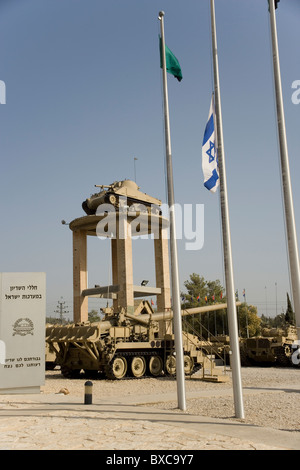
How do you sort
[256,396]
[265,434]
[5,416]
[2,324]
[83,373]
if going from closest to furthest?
1. [265,434]
2. [5,416]
3. [2,324]
4. [256,396]
5. [83,373]

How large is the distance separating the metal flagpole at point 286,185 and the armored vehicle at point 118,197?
23.3m

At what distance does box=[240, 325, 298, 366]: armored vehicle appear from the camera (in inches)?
1145

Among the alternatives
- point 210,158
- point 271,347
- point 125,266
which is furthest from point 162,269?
point 210,158

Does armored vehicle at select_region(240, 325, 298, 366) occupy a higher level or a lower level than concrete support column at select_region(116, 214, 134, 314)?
lower

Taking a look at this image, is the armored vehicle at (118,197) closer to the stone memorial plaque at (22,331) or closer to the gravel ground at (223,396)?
the gravel ground at (223,396)

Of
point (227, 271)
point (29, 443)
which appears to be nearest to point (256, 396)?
point (227, 271)

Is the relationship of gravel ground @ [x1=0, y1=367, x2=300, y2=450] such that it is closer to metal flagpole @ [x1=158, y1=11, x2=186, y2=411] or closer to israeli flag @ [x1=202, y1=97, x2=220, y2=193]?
metal flagpole @ [x1=158, y1=11, x2=186, y2=411]

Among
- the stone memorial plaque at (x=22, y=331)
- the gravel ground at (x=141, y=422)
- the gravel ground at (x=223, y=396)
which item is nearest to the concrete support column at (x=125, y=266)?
the gravel ground at (x=223, y=396)

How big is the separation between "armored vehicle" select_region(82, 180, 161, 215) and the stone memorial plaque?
19.7 metres

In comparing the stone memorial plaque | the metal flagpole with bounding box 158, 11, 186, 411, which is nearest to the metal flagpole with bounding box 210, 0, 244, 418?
the metal flagpole with bounding box 158, 11, 186, 411

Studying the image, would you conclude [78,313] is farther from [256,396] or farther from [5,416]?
[5,416]

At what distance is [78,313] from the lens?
111 feet

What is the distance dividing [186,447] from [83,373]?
667 inches

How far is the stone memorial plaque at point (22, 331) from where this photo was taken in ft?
42.2
